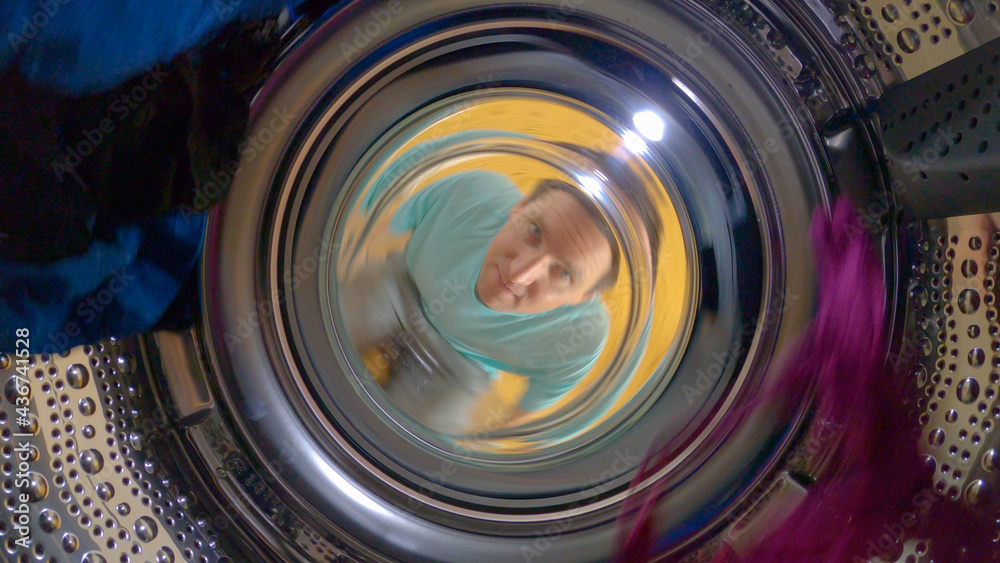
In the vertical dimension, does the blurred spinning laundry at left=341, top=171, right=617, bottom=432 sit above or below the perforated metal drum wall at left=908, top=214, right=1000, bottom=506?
above

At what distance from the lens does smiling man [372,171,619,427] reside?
77cm

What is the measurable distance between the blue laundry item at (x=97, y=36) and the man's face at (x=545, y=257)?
41cm

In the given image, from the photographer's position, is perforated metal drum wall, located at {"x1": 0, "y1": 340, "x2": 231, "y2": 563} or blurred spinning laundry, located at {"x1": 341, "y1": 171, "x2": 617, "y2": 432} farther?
blurred spinning laundry, located at {"x1": 341, "y1": 171, "x2": 617, "y2": 432}

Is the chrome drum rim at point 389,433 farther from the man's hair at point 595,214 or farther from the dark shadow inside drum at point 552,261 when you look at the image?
the man's hair at point 595,214

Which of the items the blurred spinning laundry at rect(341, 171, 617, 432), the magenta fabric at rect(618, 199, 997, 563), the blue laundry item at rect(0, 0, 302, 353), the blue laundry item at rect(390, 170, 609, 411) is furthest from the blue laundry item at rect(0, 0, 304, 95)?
the magenta fabric at rect(618, 199, 997, 563)

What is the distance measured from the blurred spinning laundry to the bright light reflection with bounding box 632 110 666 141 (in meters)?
0.20

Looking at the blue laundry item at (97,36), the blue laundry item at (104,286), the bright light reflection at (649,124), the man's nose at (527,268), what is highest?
the bright light reflection at (649,124)

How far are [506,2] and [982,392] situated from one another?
519 millimetres

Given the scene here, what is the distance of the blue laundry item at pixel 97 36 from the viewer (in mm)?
407

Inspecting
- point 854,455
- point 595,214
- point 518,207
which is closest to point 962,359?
point 854,455

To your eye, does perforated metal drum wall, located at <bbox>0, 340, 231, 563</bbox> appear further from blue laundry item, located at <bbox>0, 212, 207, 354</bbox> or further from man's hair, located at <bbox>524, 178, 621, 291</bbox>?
man's hair, located at <bbox>524, 178, 621, 291</bbox>

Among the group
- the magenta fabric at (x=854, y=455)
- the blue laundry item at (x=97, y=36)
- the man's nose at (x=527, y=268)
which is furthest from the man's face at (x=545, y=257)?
the blue laundry item at (x=97, y=36)

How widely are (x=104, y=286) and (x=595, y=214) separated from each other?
57cm

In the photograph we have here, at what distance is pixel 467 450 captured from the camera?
643 mm
